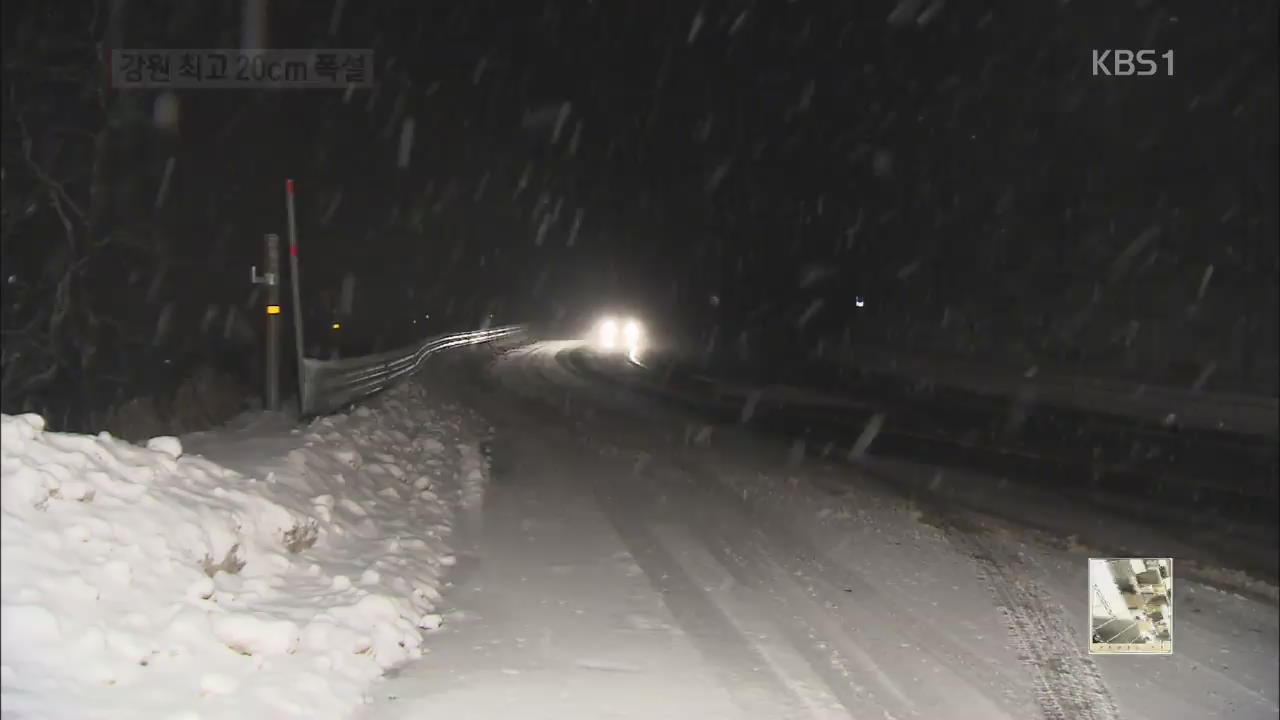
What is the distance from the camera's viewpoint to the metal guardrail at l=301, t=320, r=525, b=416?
13875 millimetres

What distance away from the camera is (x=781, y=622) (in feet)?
21.8

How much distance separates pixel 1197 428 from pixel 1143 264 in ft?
53.8

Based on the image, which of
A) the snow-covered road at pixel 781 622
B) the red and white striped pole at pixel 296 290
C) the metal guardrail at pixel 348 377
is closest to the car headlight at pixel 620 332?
the metal guardrail at pixel 348 377

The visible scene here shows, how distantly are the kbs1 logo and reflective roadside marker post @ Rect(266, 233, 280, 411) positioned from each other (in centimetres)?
2489

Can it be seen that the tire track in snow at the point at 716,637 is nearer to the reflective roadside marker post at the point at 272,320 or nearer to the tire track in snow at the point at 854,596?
the tire track in snow at the point at 854,596

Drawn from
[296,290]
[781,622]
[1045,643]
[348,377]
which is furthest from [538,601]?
[348,377]

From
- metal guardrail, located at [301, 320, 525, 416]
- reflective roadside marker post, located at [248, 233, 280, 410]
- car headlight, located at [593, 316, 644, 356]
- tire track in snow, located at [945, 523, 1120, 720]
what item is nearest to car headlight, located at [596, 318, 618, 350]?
car headlight, located at [593, 316, 644, 356]

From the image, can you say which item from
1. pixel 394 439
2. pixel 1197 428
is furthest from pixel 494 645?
pixel 1197 428

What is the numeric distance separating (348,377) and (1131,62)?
24542 millimetres

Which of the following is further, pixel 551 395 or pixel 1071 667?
pixel 551 395

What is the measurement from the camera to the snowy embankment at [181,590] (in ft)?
14.6

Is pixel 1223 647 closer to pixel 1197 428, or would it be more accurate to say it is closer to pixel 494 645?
pixel 494 645

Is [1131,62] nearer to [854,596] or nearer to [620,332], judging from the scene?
[854,596]

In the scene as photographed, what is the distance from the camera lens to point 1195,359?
26531mm
